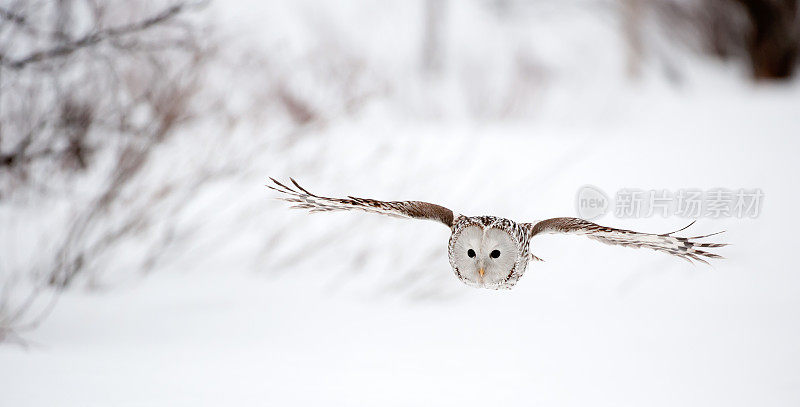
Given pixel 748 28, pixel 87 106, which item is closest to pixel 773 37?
pixel 748 28

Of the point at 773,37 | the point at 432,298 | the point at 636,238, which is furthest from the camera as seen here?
the point at 773,37

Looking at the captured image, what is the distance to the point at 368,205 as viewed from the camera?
0.52 m

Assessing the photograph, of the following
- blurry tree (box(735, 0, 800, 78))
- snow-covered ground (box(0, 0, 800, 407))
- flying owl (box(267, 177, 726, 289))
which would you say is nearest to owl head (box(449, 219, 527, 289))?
flying owl (box(267, 177, 726, 289))

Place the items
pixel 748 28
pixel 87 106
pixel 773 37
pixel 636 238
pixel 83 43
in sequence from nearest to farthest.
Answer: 1. pixel 636 238
2. pixel 83 43
3. pixel 87 106
4. pixel 773 37
5. pixel 748 28

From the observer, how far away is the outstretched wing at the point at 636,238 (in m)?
0.48

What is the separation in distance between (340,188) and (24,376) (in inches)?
47.7

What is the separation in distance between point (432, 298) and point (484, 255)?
1714 millimetres

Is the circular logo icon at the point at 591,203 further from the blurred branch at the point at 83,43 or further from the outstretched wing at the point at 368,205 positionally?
the blurred branch at the point at 83,43

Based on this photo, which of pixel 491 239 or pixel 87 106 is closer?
pixel 491 239

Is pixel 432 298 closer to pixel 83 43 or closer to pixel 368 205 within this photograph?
pixel 83 43

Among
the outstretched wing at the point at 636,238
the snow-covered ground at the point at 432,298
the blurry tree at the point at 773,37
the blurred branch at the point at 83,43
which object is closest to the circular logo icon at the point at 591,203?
the outstretched wing at the point at 636,238

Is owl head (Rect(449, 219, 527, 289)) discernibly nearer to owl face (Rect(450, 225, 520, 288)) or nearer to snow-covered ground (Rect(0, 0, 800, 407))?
owl face (Rect(450, 225, 520, 288))

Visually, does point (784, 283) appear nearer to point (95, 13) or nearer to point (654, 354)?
point (654, 354)

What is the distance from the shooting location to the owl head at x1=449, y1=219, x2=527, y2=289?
1.64 ft
